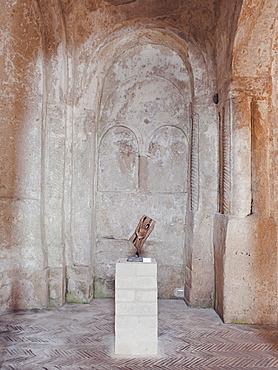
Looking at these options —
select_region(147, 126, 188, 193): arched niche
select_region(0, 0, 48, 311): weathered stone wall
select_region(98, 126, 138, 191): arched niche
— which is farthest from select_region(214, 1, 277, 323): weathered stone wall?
select_region(0, 0, 48, 311): weathered stone wall

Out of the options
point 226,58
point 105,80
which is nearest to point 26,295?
point 105,80

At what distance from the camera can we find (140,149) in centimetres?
613

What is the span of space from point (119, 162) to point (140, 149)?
1.40ft

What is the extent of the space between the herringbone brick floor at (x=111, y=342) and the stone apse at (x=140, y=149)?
14.3 inches

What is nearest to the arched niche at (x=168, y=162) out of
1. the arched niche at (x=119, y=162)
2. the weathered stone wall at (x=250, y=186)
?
the arched niche at (x=119, y=162)

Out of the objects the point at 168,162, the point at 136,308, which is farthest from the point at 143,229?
the point at 136,308

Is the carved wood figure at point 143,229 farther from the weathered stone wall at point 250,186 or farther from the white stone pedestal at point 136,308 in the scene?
the white stone pedestal at point 136,308

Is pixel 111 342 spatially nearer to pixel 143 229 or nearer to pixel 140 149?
pixel 143 229

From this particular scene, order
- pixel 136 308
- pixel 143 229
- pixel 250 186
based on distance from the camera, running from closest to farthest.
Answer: pixel 136 308 < pixel 250 186 < pixel 143 229

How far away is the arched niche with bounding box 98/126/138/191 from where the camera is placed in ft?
20.2

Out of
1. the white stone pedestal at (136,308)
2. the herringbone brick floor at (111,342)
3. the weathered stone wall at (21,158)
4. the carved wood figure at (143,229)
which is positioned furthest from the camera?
the carved wood figure at (143,229)

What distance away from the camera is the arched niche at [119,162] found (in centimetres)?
615

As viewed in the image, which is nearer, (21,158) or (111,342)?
(111,342)

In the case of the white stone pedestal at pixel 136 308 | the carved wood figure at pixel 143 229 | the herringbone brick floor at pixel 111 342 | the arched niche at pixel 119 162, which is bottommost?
the herringbone brick floor at pixel 111 342
